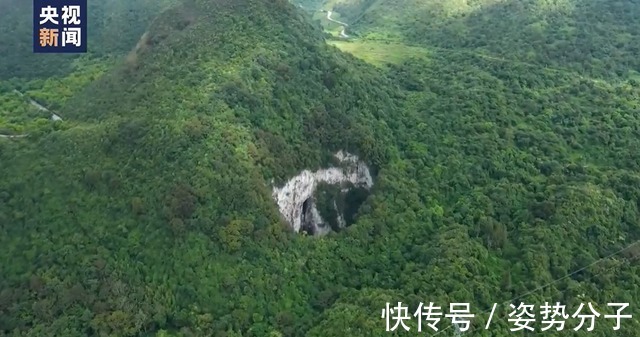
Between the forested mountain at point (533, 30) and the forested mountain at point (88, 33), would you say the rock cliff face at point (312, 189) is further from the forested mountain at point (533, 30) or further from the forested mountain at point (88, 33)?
the forested mountain at point (88, 33)

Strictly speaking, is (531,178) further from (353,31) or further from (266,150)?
(353,31)

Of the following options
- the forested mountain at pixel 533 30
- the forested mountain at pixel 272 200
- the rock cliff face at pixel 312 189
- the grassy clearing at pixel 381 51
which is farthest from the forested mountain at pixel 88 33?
the rock cliff face at pixel 312 189

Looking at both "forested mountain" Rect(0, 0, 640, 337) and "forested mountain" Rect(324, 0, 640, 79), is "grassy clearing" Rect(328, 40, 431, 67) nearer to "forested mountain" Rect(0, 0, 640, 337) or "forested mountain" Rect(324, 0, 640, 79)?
"forested mountain" Rect(324, 0, 640, 79)

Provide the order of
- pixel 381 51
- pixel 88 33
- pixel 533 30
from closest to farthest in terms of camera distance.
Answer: pixel 381 51 → pixel 533 30 → pixel 88 33

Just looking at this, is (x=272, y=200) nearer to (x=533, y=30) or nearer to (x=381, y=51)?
(x=381, y=51)

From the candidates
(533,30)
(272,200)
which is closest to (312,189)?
(272,200)

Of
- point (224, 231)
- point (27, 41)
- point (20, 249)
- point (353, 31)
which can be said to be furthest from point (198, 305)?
point (353, 31)
